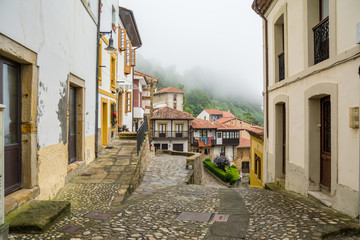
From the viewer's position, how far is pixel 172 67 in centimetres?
11294

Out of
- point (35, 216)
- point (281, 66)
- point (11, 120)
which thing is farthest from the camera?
point (281, 66)

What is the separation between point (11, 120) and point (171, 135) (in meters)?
31.3

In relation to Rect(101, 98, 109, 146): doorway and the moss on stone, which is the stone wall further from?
the moss on stone

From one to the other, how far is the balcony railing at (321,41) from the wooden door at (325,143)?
35.4 inches

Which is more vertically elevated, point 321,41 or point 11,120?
point 321,41

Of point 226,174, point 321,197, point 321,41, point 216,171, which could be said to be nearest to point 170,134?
point 216,171

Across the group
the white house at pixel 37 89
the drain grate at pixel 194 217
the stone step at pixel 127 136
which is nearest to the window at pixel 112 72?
the stone step at pixel 127 136

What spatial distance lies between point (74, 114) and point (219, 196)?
4.25 m

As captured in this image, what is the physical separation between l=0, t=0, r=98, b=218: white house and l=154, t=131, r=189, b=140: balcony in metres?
28.2

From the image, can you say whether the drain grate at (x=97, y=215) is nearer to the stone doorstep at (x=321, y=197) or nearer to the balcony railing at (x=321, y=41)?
the stone doorstep at (x=321, y=197)

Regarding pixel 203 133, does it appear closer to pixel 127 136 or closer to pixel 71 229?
pixel 127 136

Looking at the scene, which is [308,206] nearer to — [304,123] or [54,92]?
[304,123]

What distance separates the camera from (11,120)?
12.3 feet

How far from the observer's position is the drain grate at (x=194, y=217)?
14.2 ft
